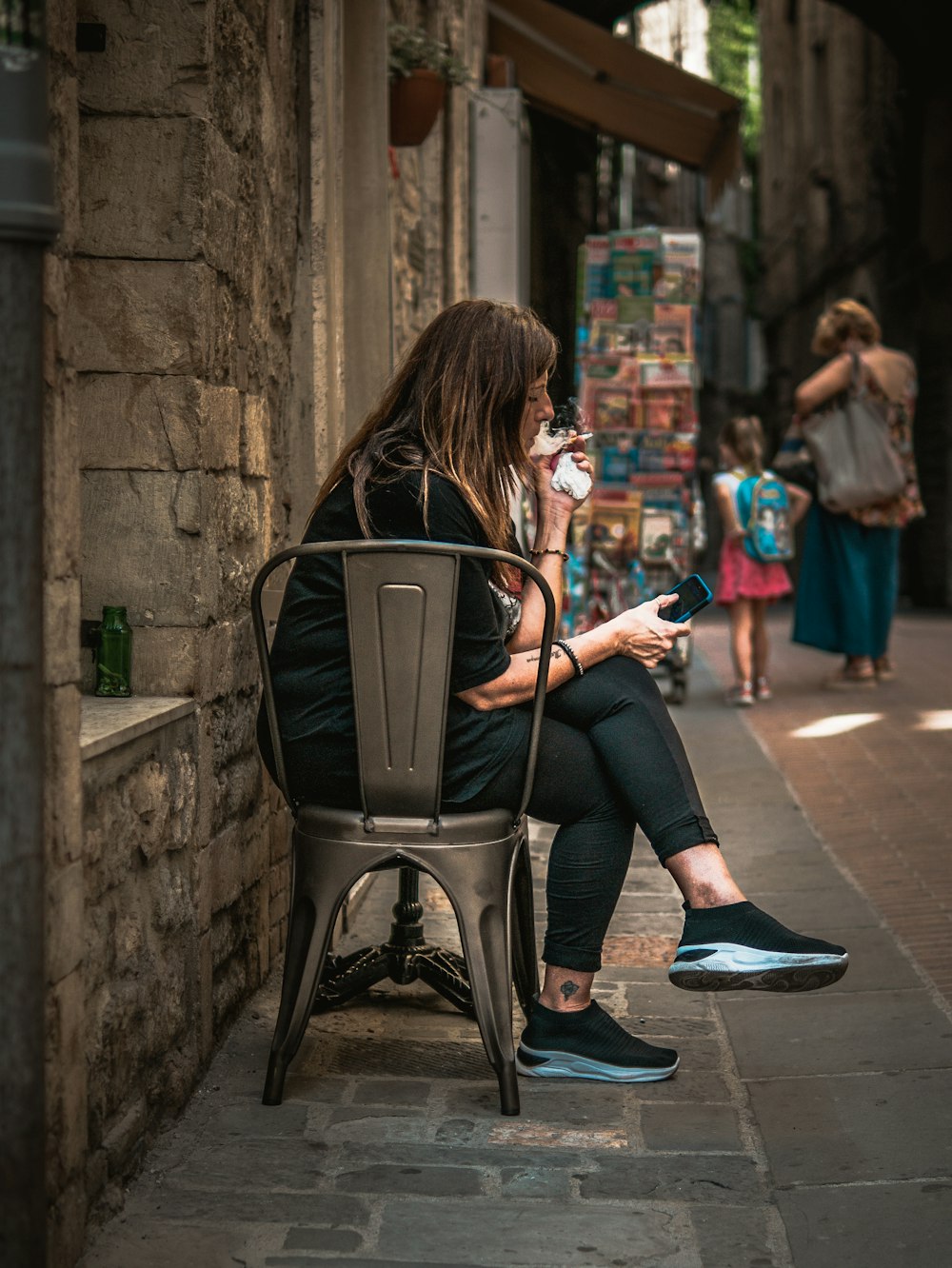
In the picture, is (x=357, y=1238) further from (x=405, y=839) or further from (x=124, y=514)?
(x=124, y=514)

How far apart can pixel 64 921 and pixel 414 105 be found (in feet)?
13.8

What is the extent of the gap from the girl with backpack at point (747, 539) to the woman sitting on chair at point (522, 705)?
515 centimetres

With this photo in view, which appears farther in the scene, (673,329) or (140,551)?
(673,329)

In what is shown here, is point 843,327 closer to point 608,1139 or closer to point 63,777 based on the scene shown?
point 608,1139

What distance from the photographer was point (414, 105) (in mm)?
5883

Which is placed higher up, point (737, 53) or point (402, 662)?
point (737, 53)

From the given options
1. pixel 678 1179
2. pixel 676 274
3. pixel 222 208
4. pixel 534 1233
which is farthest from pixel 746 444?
pixel 534 1233

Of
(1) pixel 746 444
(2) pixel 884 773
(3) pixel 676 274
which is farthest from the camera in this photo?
(3) pixel 676 274

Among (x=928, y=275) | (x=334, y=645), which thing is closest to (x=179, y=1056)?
(x=334, y=645)

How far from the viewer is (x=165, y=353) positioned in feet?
10.2

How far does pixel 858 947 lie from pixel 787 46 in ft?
75.2

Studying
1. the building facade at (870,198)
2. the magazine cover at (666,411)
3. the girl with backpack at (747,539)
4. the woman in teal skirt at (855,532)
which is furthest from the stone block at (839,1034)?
the building facade at (870,198)

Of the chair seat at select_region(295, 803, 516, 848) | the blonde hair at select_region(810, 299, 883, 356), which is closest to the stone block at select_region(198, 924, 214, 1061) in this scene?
the chair seat at select_region(295, 803, 516, 848)

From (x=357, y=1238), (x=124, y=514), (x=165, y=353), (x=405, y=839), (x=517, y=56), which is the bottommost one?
(x=357, y=1238)
